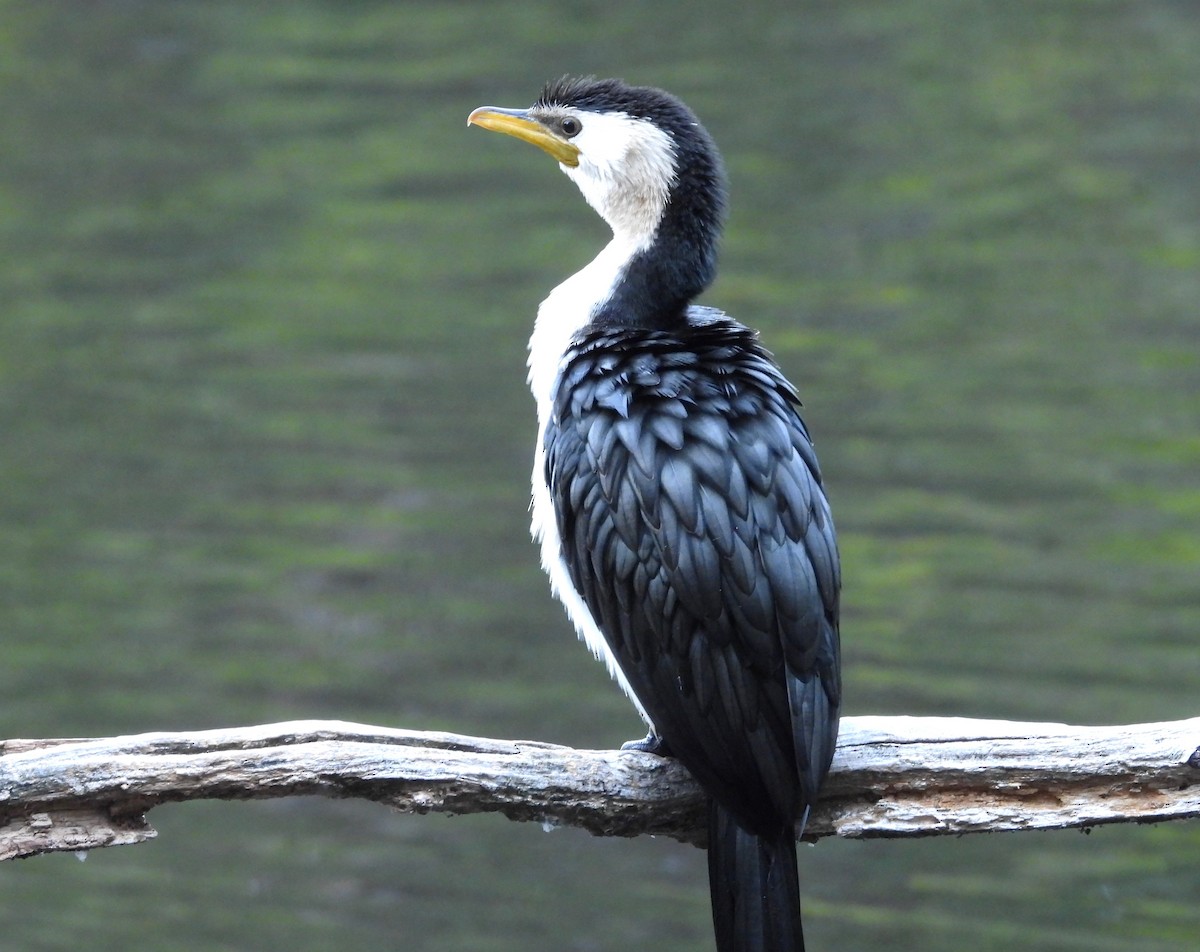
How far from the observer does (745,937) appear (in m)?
3.36

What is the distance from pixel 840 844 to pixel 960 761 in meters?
3.57

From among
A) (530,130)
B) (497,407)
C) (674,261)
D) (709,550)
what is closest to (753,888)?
(709,550)

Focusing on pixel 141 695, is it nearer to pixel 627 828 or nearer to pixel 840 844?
pixel 840 844

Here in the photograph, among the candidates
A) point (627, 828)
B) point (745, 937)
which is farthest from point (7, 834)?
point (745, 937)

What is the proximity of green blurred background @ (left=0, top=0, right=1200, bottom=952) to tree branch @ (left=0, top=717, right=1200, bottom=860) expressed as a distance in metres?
2.88

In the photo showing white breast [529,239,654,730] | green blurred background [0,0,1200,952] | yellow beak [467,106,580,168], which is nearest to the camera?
white breast [529,239,654,730]

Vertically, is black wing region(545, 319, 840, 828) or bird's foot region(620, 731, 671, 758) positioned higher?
black wing region(545, 319, 840, 828)

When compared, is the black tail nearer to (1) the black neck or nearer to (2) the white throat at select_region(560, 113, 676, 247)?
(1) the black neck

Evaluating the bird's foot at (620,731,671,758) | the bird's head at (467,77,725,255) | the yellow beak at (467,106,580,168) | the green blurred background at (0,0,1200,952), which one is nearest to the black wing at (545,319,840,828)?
the bird's foot at (620,731,671,758)

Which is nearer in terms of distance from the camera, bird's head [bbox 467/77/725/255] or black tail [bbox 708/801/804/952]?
black tail [bbox 708/801/804/952]

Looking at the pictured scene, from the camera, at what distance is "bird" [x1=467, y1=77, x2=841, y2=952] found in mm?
3408

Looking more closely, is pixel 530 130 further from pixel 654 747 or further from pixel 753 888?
pixel 753 888

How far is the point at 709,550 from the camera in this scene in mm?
3504

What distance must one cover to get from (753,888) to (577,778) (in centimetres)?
41
